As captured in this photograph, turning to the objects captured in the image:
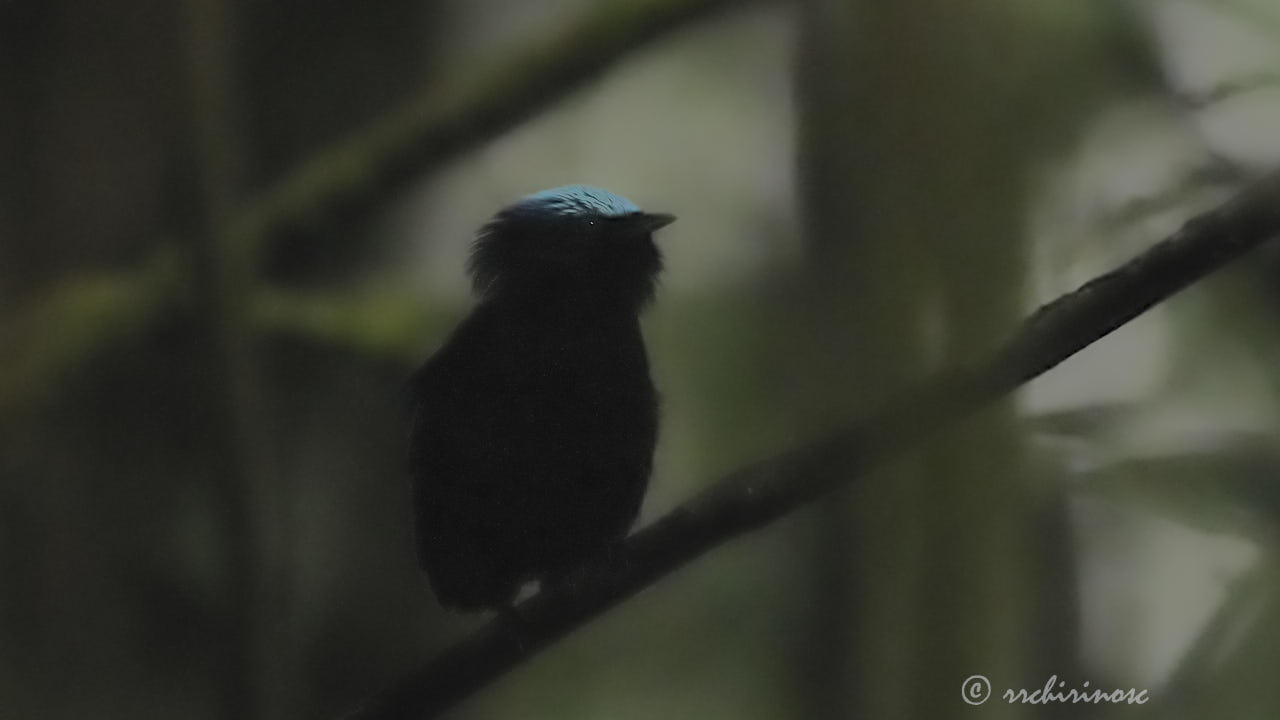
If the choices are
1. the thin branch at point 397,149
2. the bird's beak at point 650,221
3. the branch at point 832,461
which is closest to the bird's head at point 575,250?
the bird's beak at point 650,221

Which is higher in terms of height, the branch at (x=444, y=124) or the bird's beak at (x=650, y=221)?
the branch at (x=444, y=124)

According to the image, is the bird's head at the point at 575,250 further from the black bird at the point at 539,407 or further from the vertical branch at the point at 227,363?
the vertical branch at the point at 227,363

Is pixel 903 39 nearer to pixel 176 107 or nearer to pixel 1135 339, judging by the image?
pixel 1135 339

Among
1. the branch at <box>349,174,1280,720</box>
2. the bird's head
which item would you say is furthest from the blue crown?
the branch at <box>349,174,1280,720</box>

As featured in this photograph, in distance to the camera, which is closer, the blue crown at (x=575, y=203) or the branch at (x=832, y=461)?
the branch at (x=832, y=461)

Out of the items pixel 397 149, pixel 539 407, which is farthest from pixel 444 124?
pixel 539 407

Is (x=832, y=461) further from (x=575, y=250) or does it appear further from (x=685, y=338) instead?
(x=575, y=250)

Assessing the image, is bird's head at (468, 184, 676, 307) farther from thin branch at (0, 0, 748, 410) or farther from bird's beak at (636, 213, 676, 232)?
thin branch at (0, 0, 748, 410)
